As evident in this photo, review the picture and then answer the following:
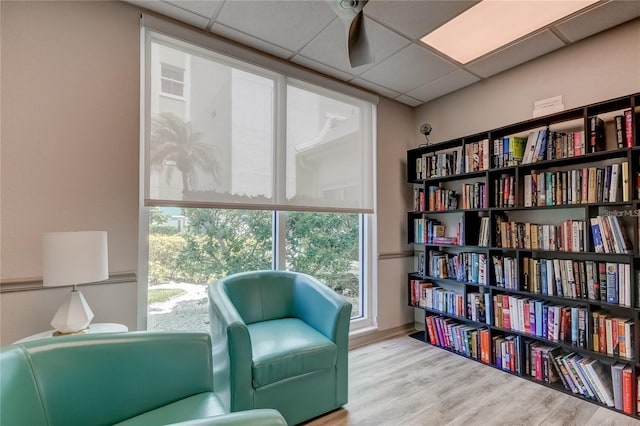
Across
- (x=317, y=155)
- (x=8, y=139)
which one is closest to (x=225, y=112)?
(x=317, y=155)

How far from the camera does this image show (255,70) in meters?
2.51

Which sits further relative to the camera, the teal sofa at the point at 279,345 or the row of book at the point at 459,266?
the row of book at the point at 459,266

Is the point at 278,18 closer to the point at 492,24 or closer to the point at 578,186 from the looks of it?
the point at 492,24

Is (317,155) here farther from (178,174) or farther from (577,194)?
(577,194)

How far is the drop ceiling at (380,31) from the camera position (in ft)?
6.37

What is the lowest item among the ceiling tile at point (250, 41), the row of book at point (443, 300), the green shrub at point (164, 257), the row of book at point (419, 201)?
the row of book at point (443, 300)

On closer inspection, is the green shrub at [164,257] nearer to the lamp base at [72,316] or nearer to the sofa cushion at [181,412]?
the lamp base at [72,316]

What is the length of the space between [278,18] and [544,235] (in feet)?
8.48

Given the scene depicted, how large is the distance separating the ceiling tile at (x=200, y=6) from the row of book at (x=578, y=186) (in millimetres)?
2673

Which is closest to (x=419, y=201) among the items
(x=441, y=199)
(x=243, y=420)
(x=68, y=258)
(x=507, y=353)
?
(x=441, y=199)

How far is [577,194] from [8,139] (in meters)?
3.65

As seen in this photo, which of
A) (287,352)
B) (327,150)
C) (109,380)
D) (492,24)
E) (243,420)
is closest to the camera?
(243,420)

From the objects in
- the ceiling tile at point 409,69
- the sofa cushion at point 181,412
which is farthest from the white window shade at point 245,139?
the sofa cushion at point 181,412

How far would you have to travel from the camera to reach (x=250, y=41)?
234cm
